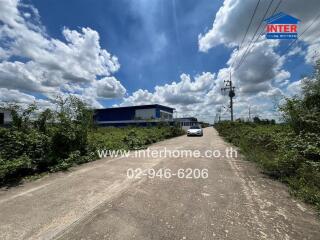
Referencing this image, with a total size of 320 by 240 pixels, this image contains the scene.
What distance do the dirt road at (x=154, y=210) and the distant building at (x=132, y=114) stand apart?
43.2m

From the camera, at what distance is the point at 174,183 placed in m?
5.61

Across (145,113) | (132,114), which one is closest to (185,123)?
(145,113)

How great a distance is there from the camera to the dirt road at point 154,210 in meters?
3.09

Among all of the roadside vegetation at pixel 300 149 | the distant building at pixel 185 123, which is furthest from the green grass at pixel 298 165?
the distant building at pixel 185 123

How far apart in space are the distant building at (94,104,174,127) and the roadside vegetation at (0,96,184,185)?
3902 cm

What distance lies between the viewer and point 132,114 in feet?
185

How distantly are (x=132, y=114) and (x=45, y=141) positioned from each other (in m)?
49.2

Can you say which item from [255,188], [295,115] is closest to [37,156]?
[255,188]

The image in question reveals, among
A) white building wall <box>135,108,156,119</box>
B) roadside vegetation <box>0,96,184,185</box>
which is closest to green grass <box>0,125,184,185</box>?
roadside vegetation <box>0,96,184,185</box>

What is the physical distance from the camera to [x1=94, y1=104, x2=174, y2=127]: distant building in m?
51.9

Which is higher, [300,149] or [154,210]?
[300,149]

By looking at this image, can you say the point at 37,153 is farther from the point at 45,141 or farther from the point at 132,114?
the point at 132,114

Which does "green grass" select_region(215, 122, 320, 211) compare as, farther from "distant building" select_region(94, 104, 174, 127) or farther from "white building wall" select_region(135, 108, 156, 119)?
"white building wall" select_region(135, 108, 156, 119)

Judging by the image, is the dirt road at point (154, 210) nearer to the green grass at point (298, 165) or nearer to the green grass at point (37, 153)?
the green grass at point (298, 165)
